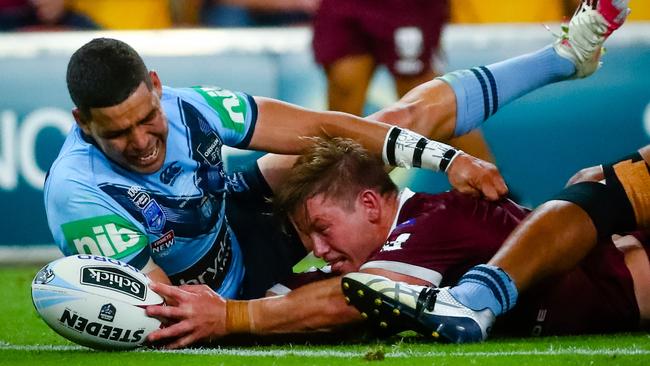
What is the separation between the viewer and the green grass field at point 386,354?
400cm

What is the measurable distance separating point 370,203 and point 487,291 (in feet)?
2.07

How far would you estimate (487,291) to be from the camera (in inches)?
169

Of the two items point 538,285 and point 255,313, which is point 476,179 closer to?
point 538,285

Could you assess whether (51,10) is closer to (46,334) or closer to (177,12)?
(177,12)

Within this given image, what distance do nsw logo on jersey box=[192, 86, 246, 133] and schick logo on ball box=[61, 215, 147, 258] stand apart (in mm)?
732

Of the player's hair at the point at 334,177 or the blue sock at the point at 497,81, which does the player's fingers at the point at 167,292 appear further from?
the blue sock at the point at 497,81

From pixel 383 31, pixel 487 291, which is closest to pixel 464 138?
pixel 383 31

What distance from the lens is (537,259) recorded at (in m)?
4.42

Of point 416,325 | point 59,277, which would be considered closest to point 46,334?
point 59,277

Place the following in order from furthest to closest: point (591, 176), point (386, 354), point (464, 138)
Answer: point (464, 138) < point (591, 176) < point (386, 354)

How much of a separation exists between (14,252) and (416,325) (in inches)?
186

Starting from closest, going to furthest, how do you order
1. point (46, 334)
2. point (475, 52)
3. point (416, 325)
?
point (416, 325) < point (46, 334) < point (475, 52)

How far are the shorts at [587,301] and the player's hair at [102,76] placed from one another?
1580mm

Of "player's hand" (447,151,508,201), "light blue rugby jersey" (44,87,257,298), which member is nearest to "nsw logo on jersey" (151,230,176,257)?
"light blue rugby jersey" (44,87,257,298)
